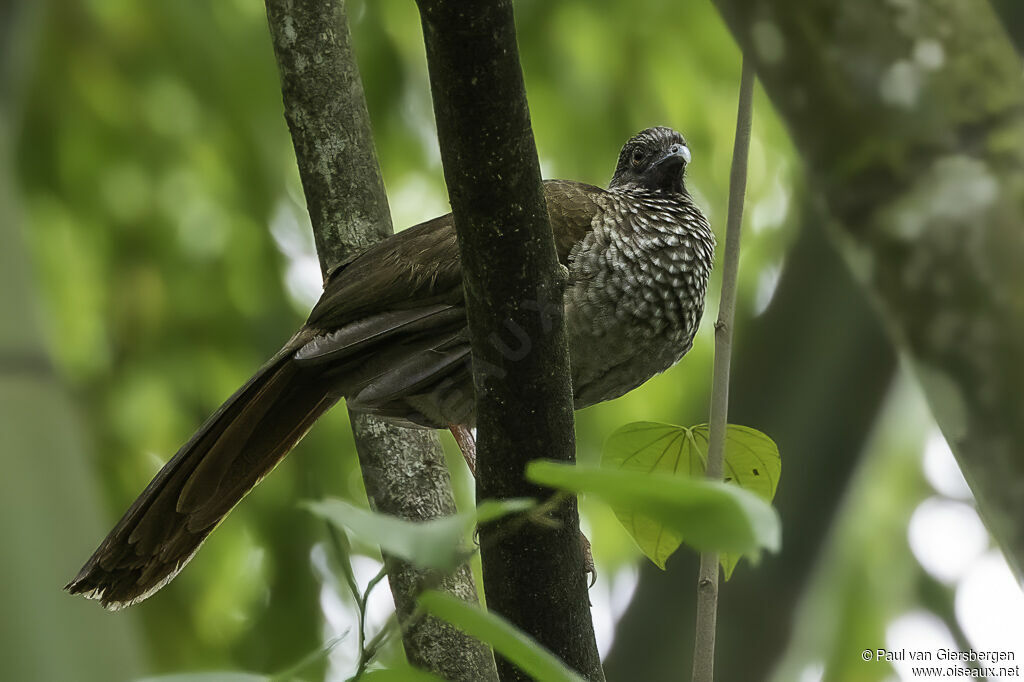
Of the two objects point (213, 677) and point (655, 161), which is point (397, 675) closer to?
point (213, 677)

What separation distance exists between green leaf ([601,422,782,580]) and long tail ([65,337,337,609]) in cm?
85

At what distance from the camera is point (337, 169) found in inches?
110

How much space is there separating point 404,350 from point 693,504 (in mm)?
1755

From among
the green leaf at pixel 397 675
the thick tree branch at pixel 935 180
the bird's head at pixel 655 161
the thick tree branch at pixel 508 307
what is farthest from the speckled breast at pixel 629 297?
the green leaf at pixel 397 675

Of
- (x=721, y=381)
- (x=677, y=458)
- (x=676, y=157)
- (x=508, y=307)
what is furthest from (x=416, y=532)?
(x=676, y=157)

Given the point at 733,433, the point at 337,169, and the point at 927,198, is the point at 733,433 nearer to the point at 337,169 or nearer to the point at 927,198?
the point at 927,198

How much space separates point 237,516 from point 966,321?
322cm

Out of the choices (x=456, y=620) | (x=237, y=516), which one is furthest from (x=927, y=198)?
(x=237, y=516)

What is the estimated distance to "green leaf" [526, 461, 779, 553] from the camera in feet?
2.25

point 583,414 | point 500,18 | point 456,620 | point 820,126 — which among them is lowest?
point 583,414

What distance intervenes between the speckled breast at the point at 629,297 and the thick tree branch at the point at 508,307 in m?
0.75

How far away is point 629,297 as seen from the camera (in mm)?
2486

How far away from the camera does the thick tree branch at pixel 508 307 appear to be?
1.44 meters

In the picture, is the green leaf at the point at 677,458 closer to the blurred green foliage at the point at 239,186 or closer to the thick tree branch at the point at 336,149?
the thick tree branch at the point at 336,149
